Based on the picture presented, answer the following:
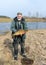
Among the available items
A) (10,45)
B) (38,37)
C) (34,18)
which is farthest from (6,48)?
(34,18)

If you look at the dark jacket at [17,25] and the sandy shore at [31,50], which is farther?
the sandy shore at [31,50]

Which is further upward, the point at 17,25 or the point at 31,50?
the point at 17,25

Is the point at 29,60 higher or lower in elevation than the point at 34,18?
higher

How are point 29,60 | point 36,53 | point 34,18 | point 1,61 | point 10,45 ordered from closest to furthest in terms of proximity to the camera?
point 1,61, point 29,60, point 36,53, point 10,45, point 34,18

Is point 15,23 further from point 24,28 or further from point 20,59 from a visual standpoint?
point 20,59

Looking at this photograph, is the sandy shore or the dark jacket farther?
the sandy shore

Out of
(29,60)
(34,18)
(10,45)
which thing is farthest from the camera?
(34,18)

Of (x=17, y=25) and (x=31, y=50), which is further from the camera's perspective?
(x=31, y=50)

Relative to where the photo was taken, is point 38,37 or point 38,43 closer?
point 38,43

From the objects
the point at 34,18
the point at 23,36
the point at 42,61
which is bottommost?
the point at 34,18

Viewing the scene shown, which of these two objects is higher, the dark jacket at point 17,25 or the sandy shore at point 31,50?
the dark jacket at point 17,25

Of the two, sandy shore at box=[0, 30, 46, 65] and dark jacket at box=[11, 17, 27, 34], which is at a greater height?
dark jacket at box=[11, 17, 27, 34]

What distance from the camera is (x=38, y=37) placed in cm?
1452

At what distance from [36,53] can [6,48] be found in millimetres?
1565
